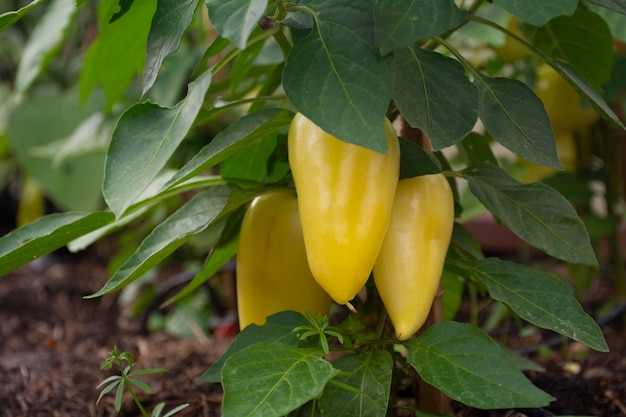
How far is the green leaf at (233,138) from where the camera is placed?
0.55 metres

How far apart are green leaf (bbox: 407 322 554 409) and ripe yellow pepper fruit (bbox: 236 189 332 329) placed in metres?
0.11

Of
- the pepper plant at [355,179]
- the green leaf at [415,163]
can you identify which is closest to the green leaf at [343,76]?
the pepper plant at [355,179]

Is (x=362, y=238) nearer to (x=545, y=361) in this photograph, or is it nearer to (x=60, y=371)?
(x=545, y=361)

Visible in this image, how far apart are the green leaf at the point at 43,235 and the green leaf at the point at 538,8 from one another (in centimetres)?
36

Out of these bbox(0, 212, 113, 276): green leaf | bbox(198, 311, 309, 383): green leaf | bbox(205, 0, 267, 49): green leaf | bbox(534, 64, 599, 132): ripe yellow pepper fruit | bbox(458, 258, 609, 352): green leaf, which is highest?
bbox(205, 0, 267, 49): green leaf

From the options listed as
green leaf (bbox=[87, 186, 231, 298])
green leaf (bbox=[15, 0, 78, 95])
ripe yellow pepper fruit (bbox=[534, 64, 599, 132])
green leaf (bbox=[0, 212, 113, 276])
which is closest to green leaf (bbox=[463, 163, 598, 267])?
green leaf (bbox=[87, 186, 231, 298])

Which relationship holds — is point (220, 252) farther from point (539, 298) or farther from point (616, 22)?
point (616, 22)

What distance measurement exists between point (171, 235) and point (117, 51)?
1.09 ft

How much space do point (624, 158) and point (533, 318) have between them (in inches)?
37.6

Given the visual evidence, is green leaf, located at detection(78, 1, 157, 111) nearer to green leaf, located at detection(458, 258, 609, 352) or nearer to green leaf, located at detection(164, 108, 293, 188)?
green leaf, located at detection(164, 108, 293, 188)

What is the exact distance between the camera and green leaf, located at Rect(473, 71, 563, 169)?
58 cm

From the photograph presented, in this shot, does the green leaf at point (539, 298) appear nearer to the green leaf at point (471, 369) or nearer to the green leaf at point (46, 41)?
the green leaf at point (471, 369)

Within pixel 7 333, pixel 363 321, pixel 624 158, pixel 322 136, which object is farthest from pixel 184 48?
pixel 322 136

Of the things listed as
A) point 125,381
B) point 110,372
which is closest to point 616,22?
point 125,381
